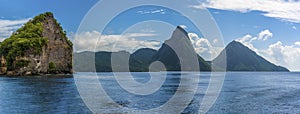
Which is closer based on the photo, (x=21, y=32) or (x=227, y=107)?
(x=227, y=107)

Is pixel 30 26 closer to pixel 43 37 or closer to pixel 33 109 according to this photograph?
pixel 43 37

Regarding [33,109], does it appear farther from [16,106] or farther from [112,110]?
[112,110]

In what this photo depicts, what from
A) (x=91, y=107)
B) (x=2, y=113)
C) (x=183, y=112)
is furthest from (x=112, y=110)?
(x=2, y=113)

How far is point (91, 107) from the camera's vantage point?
51031mm

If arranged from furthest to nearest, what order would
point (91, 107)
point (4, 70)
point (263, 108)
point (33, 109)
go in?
point (4, 70) < point (263, 108) < point (91, 107) < point (33, 109)

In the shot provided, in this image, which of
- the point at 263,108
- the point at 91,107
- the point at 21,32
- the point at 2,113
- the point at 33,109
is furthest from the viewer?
the point at 21,32

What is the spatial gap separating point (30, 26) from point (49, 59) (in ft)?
73.3

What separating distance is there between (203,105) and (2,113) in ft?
105

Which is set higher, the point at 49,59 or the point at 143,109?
the point at 49,59

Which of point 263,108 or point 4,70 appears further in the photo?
point 4,70

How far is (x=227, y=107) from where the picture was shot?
54.1 m

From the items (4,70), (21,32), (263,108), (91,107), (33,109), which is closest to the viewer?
(33,109)

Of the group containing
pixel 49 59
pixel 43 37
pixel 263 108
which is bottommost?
pixel 263 108

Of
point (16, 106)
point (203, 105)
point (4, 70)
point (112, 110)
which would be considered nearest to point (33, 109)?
point (16, 106)
